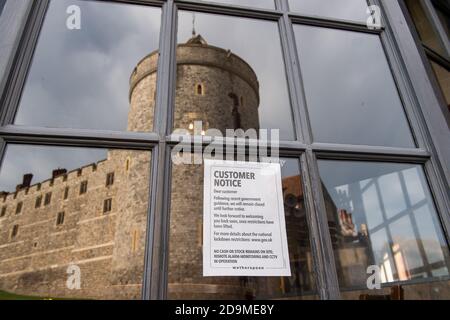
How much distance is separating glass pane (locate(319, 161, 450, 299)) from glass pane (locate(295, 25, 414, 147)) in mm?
111

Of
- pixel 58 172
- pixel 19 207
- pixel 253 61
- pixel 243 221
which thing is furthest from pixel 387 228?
pixel 19 207

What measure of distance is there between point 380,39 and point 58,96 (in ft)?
3.82

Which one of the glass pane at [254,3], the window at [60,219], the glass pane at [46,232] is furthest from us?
the glass pane at [254,3]

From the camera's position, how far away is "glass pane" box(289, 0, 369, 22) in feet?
4.44

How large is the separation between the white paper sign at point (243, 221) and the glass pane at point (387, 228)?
0.52 ft

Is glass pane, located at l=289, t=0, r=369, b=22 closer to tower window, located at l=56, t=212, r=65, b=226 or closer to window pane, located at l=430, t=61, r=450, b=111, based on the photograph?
window pane, located at l=430, t=61, r=450, b=111

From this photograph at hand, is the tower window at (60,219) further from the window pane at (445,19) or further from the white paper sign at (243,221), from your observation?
the window pane at (445,19)

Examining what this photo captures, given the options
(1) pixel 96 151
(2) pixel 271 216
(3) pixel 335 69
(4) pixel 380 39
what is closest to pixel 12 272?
(1) pixel 96 151

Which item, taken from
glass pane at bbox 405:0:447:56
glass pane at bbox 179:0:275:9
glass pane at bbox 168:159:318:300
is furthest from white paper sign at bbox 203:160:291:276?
glass pane at bbox 405:0:447:56

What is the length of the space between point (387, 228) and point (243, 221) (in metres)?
0.50

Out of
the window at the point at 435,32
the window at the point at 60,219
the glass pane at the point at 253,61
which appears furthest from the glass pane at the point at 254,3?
the window at the point at 60,219

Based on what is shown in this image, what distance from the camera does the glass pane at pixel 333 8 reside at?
135cm

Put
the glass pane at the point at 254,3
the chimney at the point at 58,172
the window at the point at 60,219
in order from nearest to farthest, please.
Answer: the chimney at the point at 58,172 → the window at the point at 60,219 → the glass pane at the point at 254,3

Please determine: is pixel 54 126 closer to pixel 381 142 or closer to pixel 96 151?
pixel 96 151
